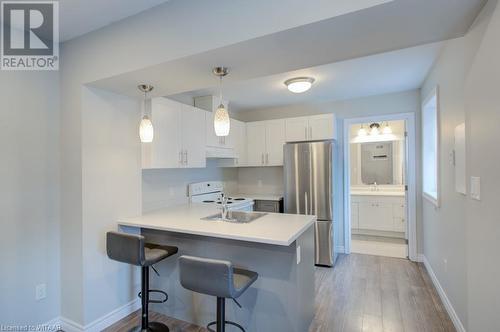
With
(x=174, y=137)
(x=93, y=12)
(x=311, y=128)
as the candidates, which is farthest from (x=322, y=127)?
(x=93, y=12)

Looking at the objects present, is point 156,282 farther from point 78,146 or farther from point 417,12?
point 417,12

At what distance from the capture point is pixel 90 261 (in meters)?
2.22

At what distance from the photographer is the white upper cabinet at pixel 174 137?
2.65 metres

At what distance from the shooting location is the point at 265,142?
4.37 meters

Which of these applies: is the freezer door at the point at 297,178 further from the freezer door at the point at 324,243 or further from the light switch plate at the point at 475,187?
the light switch plate at the point at 475,187

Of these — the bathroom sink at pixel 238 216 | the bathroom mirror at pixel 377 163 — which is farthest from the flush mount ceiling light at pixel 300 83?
the bathroom mirror at pixel 377 163

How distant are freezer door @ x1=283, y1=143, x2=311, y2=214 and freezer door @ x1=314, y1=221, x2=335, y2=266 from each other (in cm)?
29

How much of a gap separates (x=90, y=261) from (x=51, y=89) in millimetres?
1559

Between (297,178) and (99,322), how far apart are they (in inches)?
112

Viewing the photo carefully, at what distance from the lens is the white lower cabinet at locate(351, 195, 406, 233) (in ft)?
15.9

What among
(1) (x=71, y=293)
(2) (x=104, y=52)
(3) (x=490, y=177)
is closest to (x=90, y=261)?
(1) (x=71, y=293)

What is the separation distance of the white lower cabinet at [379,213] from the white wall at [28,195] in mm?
4883

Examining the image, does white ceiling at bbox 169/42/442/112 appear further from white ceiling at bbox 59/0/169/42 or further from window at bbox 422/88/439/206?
white ceiling at bbox 59/0/169/42

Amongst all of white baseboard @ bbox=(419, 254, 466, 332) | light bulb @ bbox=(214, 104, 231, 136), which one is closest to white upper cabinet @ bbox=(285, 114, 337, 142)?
white baseboard @ bbox=(419, 254, 466, 332)
